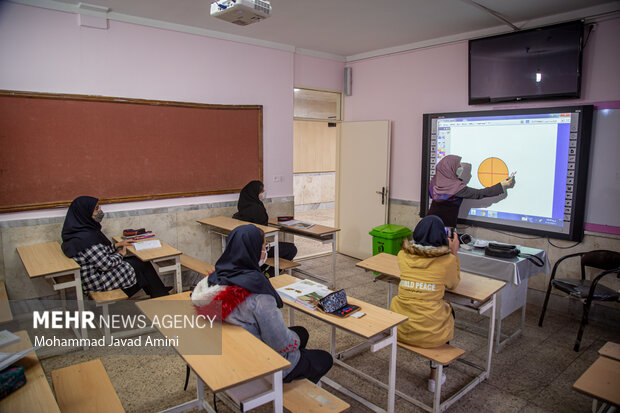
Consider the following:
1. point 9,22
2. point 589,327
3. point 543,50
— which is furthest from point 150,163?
point 589,327

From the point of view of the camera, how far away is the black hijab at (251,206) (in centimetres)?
506

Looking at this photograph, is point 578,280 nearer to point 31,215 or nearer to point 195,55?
point 195,55

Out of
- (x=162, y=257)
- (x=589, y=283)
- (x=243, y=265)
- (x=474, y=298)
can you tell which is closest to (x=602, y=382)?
(x=474, y=298)

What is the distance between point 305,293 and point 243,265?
25.8 inches

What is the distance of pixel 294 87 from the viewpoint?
20.0 feet

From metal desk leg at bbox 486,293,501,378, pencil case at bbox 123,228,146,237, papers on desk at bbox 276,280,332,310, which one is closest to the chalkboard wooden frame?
pencil case at bbox 123,228,146,237

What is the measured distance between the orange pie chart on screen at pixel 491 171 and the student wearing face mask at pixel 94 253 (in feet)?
13.1

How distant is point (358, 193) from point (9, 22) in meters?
4.74

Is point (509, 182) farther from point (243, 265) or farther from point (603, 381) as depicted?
point (243, 265)

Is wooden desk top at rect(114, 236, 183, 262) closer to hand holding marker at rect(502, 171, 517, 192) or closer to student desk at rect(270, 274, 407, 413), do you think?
student desk at rect(270, 274, 407, 413)

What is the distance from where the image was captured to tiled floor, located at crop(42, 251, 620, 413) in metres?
2.85

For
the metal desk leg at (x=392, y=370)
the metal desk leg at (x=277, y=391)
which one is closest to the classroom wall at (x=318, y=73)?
the metal desk leg at (x=392, y=370)

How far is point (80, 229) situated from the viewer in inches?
147

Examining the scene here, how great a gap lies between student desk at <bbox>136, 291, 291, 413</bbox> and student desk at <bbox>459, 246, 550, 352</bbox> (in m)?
2.46
